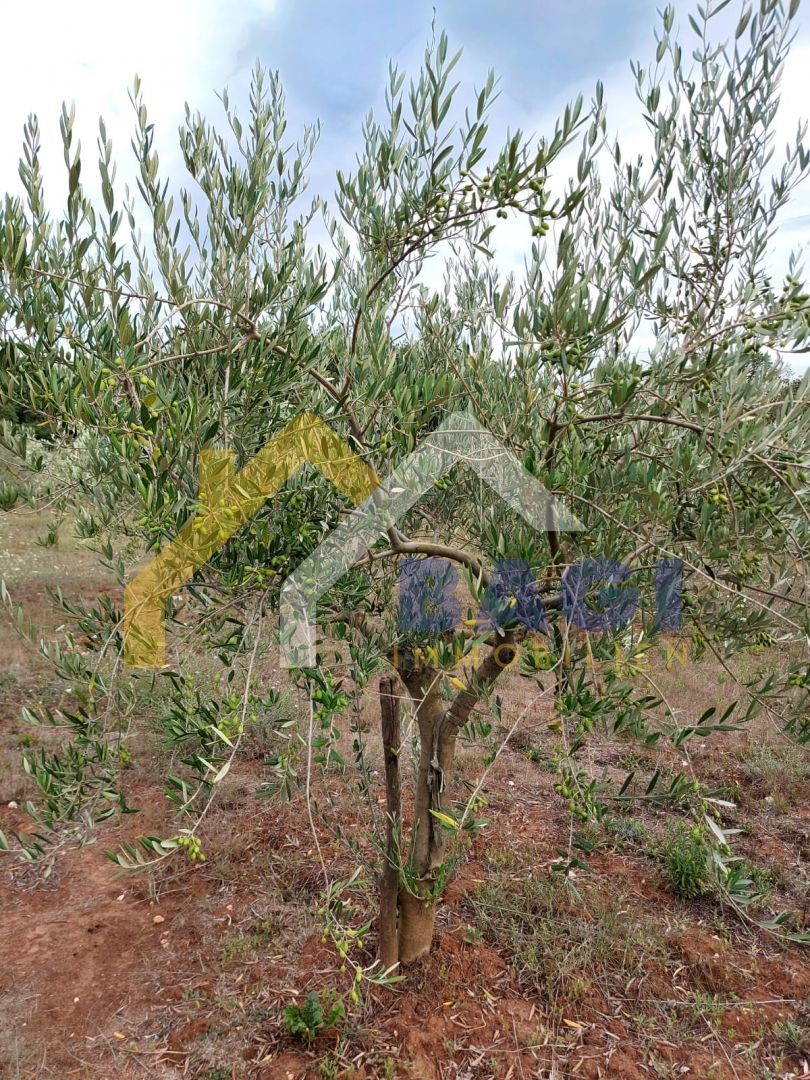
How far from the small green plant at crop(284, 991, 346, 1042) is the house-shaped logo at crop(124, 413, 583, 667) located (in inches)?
88.3

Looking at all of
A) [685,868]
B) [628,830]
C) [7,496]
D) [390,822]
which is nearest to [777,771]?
[628,830]

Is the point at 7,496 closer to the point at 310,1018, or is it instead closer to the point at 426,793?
the point at 426,793

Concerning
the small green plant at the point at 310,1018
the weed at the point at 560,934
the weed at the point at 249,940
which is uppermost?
the weed at the point at 560,934

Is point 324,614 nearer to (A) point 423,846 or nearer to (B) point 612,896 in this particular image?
(A) point 423,846

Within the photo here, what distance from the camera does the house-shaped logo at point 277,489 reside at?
2227 mm

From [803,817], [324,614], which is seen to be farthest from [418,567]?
[803,817]

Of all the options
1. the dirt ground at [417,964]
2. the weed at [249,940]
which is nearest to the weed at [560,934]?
the dirt ground at [417,964]

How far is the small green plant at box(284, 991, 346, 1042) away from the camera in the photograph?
11.6 feet

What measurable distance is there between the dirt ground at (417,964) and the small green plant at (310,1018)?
54mm

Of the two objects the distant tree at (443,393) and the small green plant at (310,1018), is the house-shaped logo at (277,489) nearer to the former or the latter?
the distant tree at (443,393)

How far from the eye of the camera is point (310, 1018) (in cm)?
355

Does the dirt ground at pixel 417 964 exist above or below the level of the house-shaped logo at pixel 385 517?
below

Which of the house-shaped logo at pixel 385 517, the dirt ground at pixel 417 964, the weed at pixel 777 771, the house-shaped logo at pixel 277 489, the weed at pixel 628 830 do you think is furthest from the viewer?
the weed at pixel 777 771

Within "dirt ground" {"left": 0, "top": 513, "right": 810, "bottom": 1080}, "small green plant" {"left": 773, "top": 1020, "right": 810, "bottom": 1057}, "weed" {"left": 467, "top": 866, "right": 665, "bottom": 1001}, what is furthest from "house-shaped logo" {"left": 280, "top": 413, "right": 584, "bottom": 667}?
"small green plant" {"left": 773, "top": 1020, "right": 810, "bottom": 1057}
